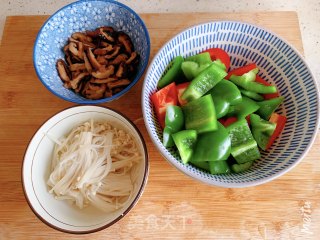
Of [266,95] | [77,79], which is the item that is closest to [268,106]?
[266,95]

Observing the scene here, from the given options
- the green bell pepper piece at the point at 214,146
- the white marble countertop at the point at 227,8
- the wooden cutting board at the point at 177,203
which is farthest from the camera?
the white marble countertop at the point at 227,8

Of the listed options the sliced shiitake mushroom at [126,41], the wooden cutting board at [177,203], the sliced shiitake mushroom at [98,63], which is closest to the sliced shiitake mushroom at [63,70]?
the sliced shiitake mushroom at [98,63]

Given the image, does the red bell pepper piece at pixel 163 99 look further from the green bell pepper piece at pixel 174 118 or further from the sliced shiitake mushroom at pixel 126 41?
the sliced shiitake mushroom at pixel 126 41

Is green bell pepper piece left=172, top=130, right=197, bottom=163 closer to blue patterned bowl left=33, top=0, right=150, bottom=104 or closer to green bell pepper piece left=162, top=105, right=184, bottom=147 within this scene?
green bell pepper piece left=162, top=105, right=184, bottom=147

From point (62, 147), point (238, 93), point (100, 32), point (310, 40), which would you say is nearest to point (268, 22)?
point (310, 40)

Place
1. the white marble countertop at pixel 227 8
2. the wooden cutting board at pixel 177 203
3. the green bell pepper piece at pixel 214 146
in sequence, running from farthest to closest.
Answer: the white marble countertop at pixel 227 8, the wooden cutting board at pixel 177 203, the green bell pepper piece at pixel 214 146

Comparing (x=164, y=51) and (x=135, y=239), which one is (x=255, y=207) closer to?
(x=135, y=239)
